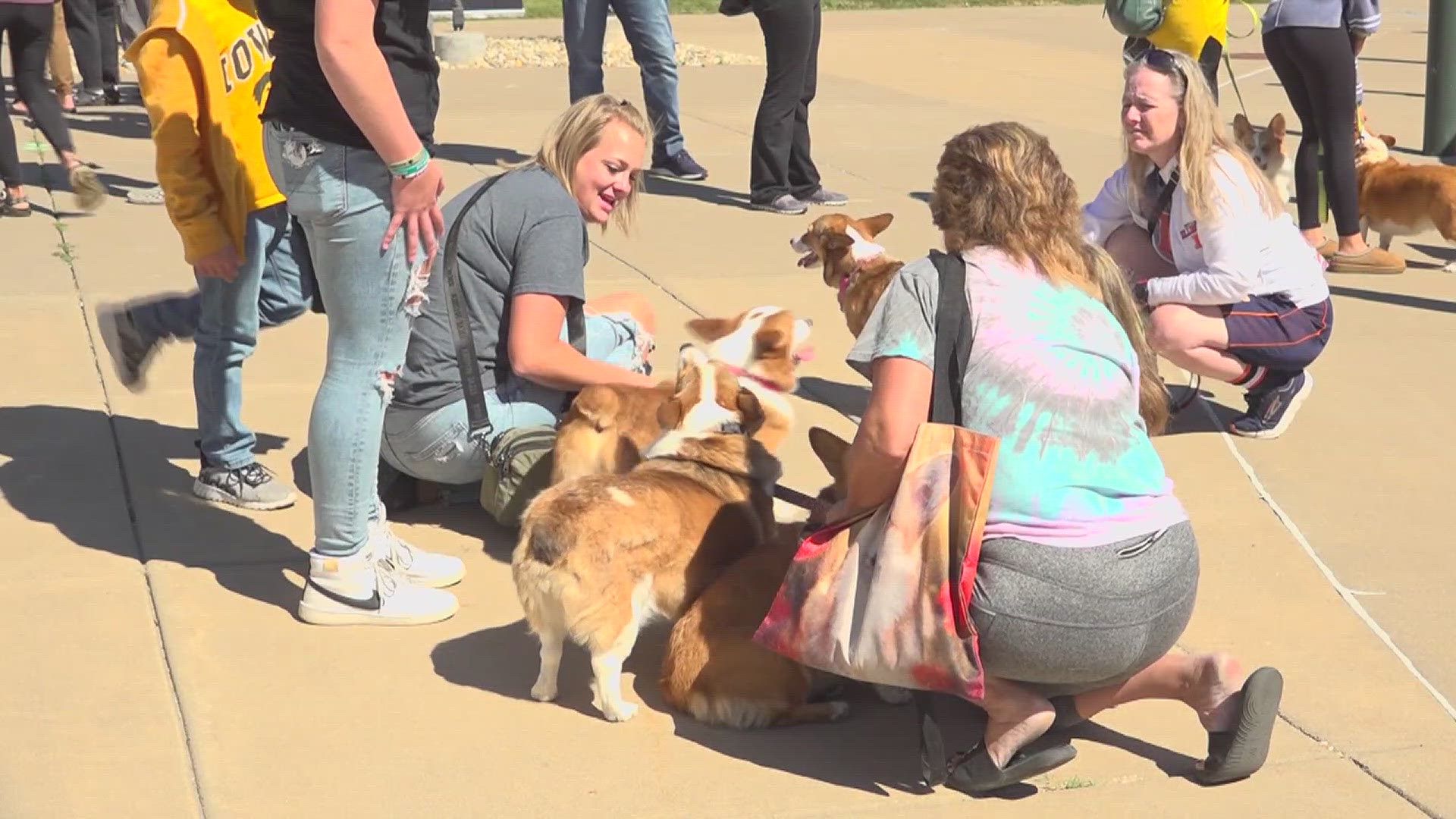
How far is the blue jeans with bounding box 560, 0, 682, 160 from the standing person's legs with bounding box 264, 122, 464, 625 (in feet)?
20.6

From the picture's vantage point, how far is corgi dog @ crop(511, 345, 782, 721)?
12.0 feet

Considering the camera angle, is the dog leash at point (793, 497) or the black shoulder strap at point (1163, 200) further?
the black shoulder strap at point (1163, 200)

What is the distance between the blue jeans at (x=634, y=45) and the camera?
10.2 metres

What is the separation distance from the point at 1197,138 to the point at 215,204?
323cm

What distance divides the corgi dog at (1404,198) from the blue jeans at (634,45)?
4.09 meters

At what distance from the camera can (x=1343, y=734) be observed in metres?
3.86

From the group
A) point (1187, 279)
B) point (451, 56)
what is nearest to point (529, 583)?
point (1187, 279)

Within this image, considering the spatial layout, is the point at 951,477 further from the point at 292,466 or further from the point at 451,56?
the point at 451,56

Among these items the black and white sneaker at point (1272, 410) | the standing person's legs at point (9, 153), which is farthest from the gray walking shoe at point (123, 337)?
the standing person's legs at point (9, 153)

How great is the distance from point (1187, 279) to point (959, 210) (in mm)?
2573

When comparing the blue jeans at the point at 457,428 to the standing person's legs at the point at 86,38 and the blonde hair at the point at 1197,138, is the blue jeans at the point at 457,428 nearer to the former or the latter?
the blonde hair at the point at 1197,138

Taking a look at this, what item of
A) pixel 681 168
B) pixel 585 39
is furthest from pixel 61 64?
pixel 681 168

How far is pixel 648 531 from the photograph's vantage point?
3803 mm

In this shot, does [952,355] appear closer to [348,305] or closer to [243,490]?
[348,305]
